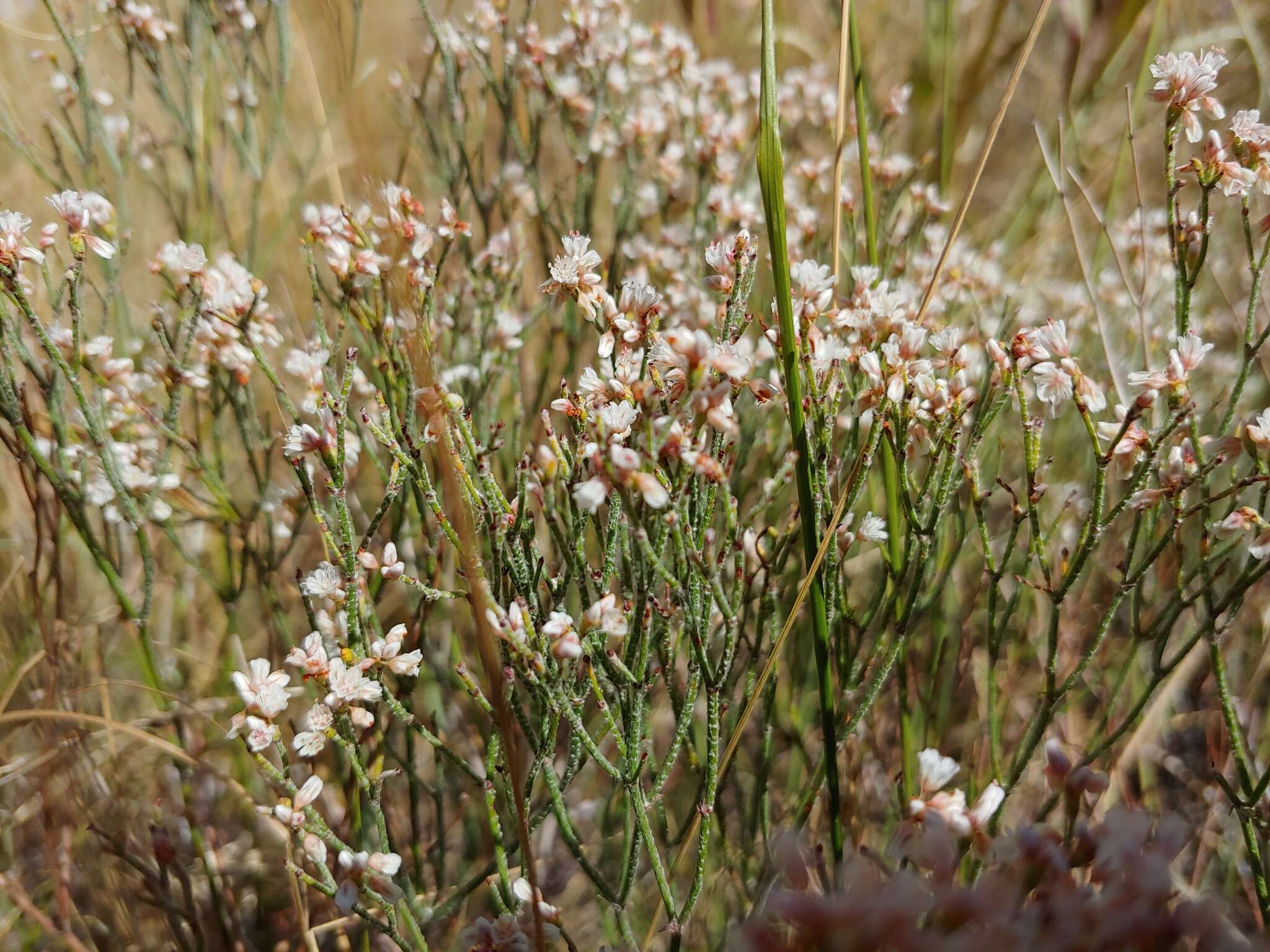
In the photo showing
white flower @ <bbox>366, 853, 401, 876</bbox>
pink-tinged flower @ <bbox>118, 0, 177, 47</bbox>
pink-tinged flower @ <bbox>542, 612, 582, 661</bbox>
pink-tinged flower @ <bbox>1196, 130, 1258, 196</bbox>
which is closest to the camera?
pink-tinged flower @ <bbox>542, 612, 582, 661</bbox>

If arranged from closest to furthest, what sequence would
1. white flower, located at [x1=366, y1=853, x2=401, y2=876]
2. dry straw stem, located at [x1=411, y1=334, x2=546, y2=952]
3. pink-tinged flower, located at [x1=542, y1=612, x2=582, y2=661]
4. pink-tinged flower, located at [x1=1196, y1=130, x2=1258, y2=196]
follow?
dry straw stem, located at [x1=411, y1=334, x2=546, y2=952] < pink-tinged flower, located at [x1=542, y1=612, x2=582, y2=661] < white flower, located at [x1=366, y1=853, x2=401, y2=876] < pink-tinged flower, located at [x1=1196, y1=130, x2=1258, y2=196]

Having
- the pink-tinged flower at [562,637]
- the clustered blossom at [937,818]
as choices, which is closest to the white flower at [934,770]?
the clustered blossom at [937,818]

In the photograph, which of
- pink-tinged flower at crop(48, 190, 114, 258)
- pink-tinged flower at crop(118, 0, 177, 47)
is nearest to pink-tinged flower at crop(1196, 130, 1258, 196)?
pink-tinged flower at crop(48, 190, 114, 258)

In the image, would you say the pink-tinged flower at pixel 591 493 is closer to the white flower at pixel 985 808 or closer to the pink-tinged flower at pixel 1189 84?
the white flower at pixel 985 808

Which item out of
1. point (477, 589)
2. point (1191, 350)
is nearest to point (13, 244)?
point (477, 589)

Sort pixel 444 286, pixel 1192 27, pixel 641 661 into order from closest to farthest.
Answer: pixel 641 661 < pixel 444 286 < pixel 1192 27

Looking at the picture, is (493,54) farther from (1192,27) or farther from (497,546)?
(1192,27)

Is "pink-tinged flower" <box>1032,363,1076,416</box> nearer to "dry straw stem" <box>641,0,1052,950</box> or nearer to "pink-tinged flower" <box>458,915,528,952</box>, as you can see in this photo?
"dry straw stem" <box>641,0,1052,950</box>

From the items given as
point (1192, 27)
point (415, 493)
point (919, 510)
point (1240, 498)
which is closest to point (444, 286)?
point (415, 493)
